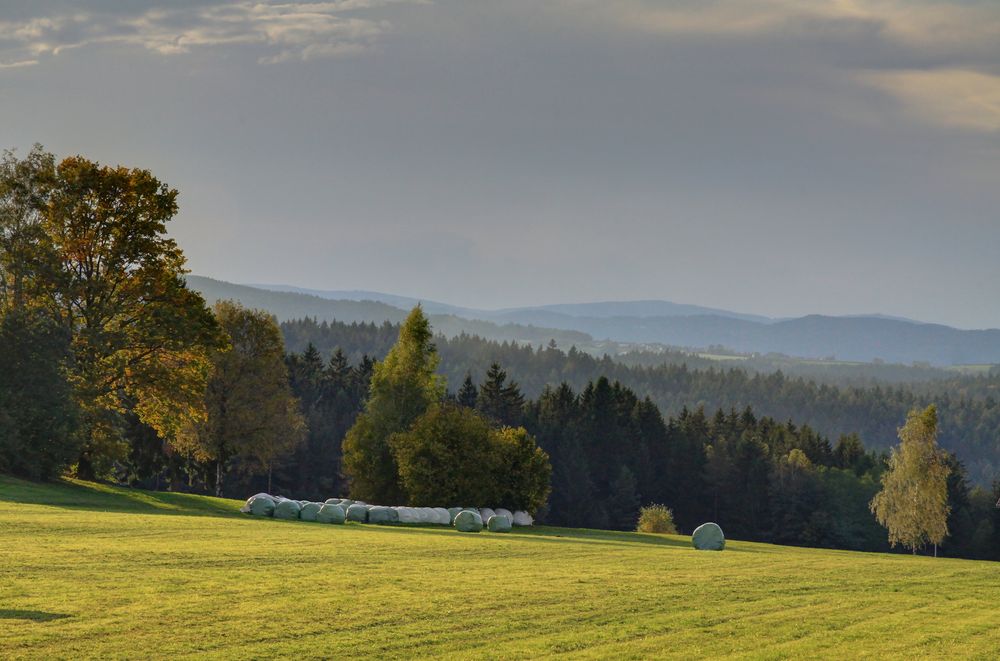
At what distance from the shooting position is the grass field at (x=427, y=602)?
70.7 ft

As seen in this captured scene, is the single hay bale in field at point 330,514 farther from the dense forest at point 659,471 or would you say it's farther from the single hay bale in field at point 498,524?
the dense forest at point 659,471

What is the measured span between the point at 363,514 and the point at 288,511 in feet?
17.1

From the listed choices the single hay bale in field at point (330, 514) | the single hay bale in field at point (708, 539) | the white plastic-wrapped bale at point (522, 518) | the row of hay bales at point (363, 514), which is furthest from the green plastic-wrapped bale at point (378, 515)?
the single hay bale in field at point (708, 539)

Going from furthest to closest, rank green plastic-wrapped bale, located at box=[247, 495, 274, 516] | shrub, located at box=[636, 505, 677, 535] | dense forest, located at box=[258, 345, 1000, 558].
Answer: dense forest, located at box=[258, 345, 1000, 558] → shrub, located at box=[636, 505, 677, 535] → green plastic-wrapped bale, located at box=[247, 495, 274, 516]

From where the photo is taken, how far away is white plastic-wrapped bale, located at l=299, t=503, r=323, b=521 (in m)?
61.8

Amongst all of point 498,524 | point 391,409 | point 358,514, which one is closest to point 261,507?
point 358,514

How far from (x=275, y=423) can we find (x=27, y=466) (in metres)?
25.4

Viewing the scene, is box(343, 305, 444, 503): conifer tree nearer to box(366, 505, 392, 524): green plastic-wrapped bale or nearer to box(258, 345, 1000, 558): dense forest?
box(366, 505, 392, 524): green plastic-wrapped bale

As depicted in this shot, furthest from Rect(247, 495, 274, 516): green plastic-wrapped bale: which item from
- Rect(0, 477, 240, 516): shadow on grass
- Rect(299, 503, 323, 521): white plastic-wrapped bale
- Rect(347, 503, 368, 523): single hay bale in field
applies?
Rect(347, 503, 368, 523): single hay bale in field

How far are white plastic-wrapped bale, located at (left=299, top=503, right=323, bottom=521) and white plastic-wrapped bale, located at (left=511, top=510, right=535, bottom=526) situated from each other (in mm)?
19623

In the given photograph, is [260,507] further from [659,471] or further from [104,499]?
[659,471]

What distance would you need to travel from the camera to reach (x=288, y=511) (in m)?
62.2

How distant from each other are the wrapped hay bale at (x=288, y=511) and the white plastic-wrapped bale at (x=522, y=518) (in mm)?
20183

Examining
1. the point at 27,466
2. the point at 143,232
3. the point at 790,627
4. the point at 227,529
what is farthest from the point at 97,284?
the point at 790,627
